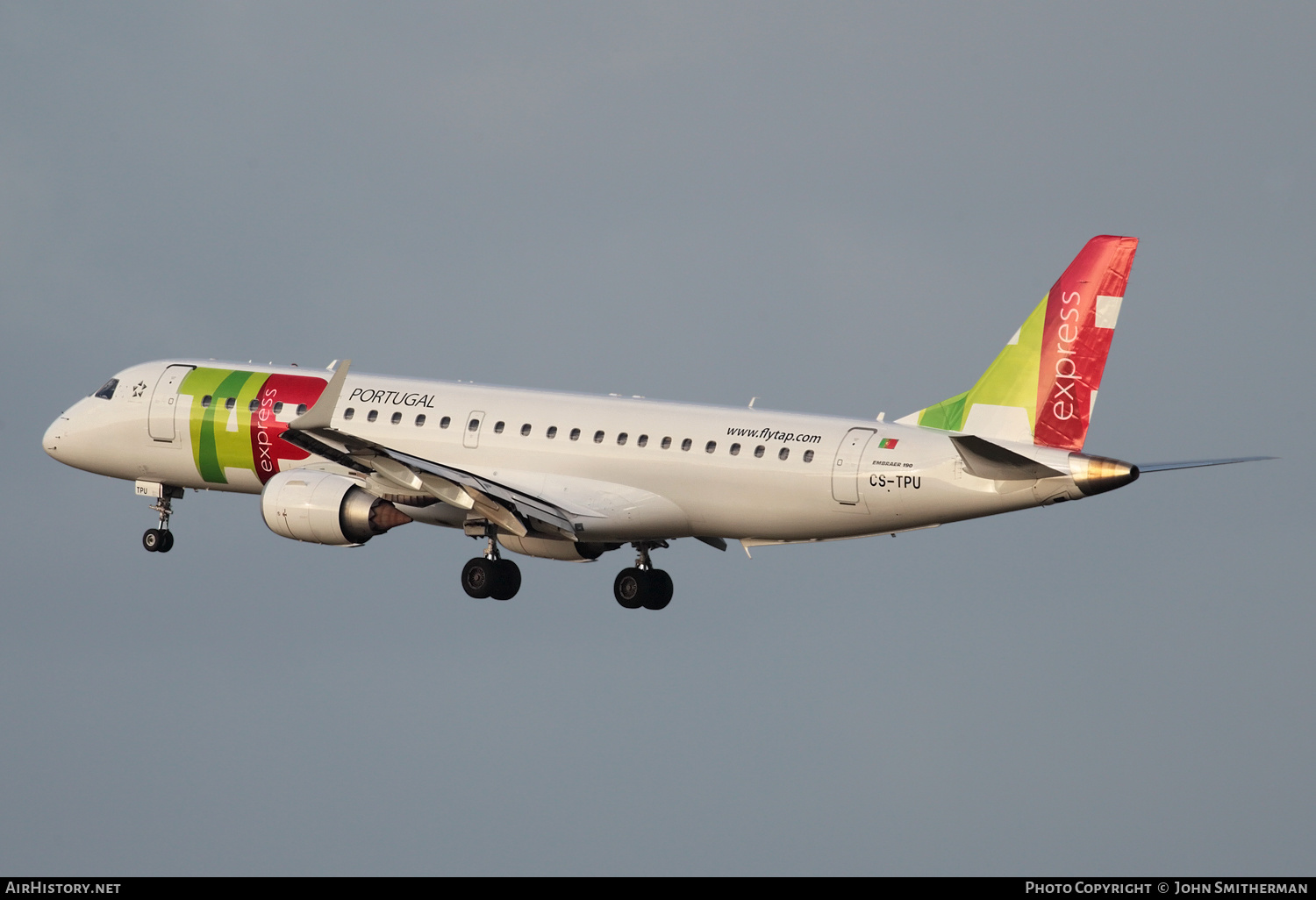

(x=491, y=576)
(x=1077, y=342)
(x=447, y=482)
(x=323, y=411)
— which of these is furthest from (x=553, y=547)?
(x=1077, y=342)

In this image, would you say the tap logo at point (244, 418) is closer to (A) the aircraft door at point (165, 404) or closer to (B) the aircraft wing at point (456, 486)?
(A) the aircraft door at point (165, 404)

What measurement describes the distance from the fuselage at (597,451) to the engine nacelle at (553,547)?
2.23 m

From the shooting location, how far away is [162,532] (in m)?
56.5

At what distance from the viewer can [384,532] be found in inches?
1954

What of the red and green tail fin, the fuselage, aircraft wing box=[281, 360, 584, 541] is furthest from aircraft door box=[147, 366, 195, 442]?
the red and green tail fin

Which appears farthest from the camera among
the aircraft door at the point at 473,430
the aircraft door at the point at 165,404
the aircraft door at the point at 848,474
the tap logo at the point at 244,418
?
the aircraft door at the point at 165,404

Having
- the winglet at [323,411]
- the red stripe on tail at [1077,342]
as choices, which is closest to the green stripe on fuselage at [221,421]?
the winglet at [323,411]

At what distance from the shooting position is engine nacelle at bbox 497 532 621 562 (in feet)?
169

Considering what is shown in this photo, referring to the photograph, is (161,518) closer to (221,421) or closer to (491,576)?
(221,421)

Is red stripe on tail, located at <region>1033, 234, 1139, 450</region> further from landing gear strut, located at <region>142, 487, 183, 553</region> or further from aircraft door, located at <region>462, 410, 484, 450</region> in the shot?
landing gear strut, located at <region>142, 487, 183, 553</region>

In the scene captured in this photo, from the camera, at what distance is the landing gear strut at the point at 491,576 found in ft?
164

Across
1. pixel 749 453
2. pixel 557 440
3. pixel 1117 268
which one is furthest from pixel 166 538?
pixel 1117 268

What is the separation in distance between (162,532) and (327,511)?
30.6ft

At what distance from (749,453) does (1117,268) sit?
9033 millimetres
